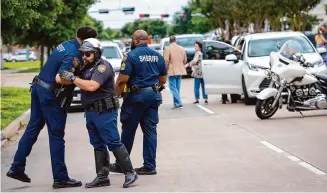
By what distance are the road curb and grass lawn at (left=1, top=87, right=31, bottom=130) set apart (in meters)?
0.15

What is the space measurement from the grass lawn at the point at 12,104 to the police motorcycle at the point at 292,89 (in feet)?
17.6

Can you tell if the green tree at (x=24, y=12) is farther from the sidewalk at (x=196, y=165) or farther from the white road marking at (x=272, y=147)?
the white road marking at (x=272, y=147)

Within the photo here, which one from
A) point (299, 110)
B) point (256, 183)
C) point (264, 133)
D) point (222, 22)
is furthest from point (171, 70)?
point (222, 22)

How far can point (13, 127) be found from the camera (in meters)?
→ 17.2

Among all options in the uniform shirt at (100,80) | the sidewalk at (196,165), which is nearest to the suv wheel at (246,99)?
the sidewalk at (196,165)

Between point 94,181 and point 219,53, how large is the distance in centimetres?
1230

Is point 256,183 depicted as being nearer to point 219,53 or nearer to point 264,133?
point 264,133

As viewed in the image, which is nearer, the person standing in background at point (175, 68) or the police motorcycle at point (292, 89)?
the police motorcycle at point (292, 89)

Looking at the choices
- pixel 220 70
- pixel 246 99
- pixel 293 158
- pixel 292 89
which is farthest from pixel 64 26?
pixel 293 158

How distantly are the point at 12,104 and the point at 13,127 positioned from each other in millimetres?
6339

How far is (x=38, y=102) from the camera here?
9.65 meters

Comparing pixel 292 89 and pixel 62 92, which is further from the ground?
pixel 62 92

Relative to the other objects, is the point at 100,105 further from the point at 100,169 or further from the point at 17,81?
the point at 17,81

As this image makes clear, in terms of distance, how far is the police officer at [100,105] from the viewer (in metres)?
9.06
